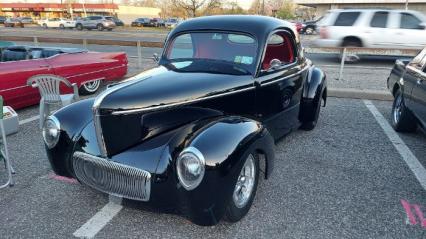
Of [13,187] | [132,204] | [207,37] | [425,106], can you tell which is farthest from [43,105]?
[425,106]

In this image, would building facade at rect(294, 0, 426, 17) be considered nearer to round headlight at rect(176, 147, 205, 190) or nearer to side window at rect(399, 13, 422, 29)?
side window at rect(399, 13, 422, 29)

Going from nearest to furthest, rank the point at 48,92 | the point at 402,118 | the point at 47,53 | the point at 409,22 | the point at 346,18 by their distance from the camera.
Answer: the point at 402,118 < the point at 48,92 < the point at 47,53 < the point at 409,22 < the point at 346,18

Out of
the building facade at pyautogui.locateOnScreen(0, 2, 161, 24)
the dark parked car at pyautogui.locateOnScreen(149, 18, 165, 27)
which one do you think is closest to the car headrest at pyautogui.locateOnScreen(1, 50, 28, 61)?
the dark parked car at pyautogui.locateOnScreen(149, 18, 165, 27)

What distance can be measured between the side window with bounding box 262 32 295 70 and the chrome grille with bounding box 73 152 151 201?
2.02 meters

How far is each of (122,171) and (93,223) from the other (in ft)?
2.09

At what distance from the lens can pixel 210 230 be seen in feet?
9.53

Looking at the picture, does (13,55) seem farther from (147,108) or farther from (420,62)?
(420,62)

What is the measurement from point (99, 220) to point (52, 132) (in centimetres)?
94

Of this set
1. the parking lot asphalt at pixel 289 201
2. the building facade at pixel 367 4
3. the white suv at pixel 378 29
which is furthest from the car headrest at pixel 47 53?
the building facade at pixel 367 4

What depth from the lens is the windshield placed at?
12.4 feet

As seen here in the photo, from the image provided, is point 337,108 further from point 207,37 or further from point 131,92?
point 131,92

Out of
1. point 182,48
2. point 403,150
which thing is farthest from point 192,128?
point 403,150

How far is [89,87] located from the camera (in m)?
7.75

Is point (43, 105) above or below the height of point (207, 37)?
below
